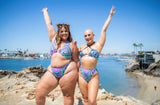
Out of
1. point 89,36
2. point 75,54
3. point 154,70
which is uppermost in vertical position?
point 89,36

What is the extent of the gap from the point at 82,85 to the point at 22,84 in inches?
206

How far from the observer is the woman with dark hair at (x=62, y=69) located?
2773 mm

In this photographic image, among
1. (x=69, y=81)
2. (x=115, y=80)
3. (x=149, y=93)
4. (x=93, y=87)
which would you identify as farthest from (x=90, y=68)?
(x=115, y=80)

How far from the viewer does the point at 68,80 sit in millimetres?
2758

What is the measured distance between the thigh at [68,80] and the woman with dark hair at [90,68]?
265mm

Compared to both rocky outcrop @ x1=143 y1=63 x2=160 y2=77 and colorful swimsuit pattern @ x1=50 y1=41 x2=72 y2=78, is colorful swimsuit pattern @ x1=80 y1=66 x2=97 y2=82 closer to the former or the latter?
colorful swimsuit pattern @ x1=50 y1=41 x2=72 y2=78

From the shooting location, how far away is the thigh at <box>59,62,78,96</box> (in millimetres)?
2768

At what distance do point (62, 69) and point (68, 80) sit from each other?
0.30 meters

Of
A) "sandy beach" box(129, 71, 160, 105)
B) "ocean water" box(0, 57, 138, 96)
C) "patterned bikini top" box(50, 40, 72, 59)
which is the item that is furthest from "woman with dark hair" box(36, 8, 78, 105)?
"ocean water" box(0, 57, 138, 96)

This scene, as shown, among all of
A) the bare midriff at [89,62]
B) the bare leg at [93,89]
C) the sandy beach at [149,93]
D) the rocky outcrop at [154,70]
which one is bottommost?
the sandy beach at [149,93]

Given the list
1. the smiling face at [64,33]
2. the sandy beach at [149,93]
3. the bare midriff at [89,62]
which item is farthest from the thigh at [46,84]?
the sandy beach at [149,93]

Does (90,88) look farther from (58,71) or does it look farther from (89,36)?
(89,36)

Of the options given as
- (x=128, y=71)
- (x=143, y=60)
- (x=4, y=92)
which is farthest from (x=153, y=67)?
(x=4, y=92)

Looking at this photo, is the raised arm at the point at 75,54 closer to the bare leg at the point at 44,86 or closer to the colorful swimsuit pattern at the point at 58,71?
the colorful swimsuit pattern at the point at 58,71
